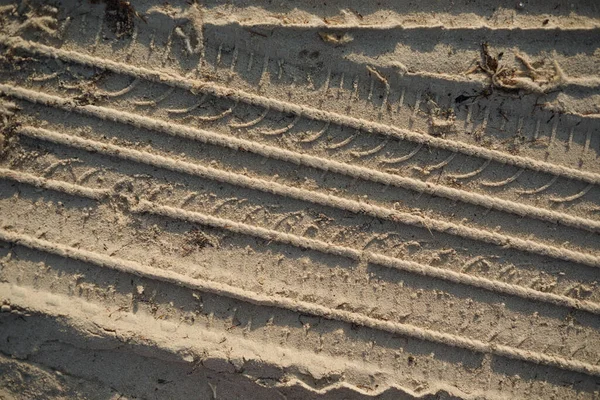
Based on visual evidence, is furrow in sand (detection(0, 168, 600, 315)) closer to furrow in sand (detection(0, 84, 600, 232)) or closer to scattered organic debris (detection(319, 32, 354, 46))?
furrow in sand (detection(0, 84, 600, 232))

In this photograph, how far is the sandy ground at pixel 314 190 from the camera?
272 centimetres

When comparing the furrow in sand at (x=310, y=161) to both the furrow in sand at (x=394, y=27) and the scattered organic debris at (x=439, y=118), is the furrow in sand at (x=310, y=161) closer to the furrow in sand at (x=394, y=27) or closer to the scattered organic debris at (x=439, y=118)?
the scattered organic debris at (x=439, y=118)

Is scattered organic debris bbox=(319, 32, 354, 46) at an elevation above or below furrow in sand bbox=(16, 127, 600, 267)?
above

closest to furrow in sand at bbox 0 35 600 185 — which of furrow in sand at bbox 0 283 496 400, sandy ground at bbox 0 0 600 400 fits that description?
sandy ground at bbox 0 0 600 400

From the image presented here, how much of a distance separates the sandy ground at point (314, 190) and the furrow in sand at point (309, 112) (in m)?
0.01

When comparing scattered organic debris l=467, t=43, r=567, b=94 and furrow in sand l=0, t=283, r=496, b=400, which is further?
scattered organic debris l=467, t=43, r=567, b=94

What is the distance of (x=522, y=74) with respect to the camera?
9.21 feet

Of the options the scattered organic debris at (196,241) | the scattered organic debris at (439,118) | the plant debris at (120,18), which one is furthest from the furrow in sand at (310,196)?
the plant debris at (120,18)

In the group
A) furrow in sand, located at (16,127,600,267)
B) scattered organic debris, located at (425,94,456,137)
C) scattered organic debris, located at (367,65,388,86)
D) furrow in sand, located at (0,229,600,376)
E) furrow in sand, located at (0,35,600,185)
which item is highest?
scattered organic debris, located at (367,65,388,86)

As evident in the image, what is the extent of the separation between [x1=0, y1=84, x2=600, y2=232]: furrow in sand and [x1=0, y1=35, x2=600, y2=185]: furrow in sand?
0.22 meters

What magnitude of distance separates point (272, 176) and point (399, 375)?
4.28 feet

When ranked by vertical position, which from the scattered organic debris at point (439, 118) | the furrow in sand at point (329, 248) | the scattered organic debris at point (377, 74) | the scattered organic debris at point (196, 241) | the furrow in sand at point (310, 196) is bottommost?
the scattered organic debris at point (196, 241)

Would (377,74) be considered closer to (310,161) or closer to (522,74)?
(310,161)

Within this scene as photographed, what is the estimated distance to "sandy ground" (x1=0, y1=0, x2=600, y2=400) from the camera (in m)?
2.72
